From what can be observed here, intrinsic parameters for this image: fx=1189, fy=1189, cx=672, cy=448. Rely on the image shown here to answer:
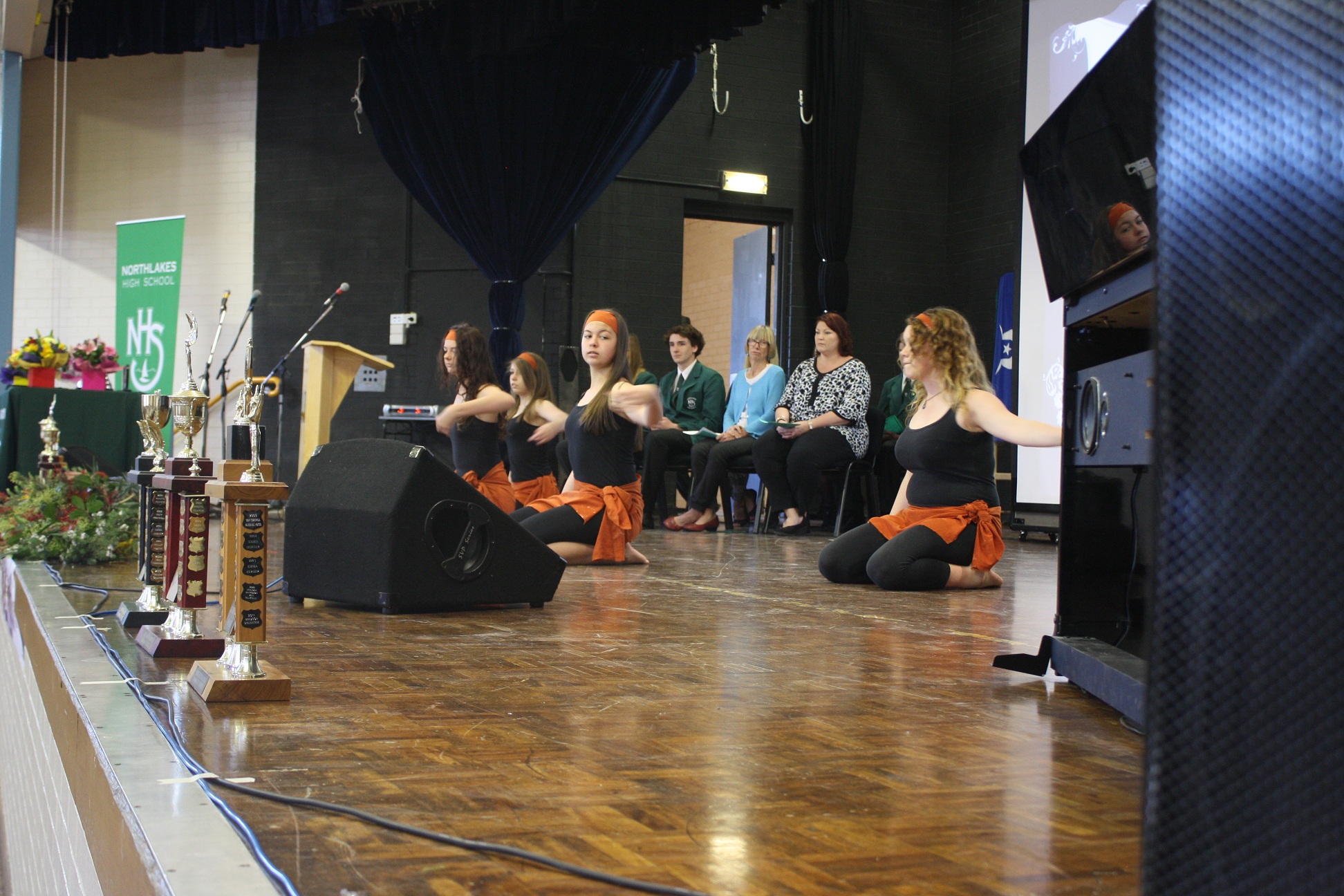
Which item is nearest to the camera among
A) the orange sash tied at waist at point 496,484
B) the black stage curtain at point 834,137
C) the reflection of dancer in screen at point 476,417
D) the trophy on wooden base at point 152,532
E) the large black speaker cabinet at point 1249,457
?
the large black speaker cabinet at point 1249,457

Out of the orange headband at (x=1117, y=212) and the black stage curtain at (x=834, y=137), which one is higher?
the black stage curtain at (x=834, y=137)

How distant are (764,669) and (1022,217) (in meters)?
6.86

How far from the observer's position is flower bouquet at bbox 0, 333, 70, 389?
261 inches

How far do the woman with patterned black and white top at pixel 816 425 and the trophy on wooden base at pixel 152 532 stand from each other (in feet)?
15.2

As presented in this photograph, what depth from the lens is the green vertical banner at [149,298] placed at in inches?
351

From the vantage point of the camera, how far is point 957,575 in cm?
437

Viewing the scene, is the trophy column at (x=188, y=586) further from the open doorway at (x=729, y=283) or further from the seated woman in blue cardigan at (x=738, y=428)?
the open doorway at (x=729, y=283)

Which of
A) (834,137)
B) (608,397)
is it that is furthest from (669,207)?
(608,397)

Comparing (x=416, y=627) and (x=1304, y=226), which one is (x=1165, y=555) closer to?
(x=1304, y=226)

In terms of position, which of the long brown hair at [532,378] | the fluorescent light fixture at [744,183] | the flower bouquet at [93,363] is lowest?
the long brown hair at [532,378]

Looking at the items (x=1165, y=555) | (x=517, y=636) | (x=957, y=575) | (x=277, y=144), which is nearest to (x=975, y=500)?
(x=957, y=575)

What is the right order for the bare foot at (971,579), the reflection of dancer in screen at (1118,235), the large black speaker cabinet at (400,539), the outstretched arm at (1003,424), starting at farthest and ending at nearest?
the bare foot at (971,579)
the outstretched arm at (1003,424)
the large black speaker cabinet at (400,539)
the reflection of dancer in screen at (1118,235)

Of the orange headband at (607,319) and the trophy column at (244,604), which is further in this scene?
the orange headband at (607,319)

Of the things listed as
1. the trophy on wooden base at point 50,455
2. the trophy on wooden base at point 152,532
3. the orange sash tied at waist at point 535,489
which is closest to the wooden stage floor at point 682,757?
the trophy on wooden base at point 152,532
